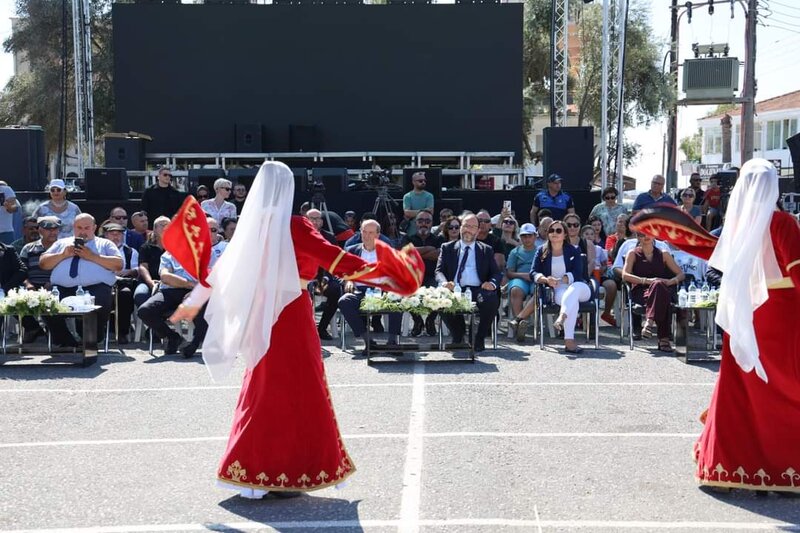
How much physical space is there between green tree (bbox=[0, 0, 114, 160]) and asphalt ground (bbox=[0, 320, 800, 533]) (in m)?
28.6

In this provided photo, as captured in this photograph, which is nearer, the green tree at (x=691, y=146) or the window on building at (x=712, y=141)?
the window on building at (x=712, y=141)

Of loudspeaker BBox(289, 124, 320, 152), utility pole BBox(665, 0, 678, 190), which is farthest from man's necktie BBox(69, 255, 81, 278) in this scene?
utility pole BBox(665, 0, 678, 190)

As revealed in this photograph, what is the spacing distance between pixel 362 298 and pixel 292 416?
18.2 feet

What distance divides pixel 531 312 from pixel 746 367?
6.18 m

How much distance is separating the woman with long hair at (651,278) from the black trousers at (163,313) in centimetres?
480

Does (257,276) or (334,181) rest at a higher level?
(334,181)

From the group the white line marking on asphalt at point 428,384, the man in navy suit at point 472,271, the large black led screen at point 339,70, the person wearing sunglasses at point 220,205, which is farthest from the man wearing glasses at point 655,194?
the large black led screen at point 339,70

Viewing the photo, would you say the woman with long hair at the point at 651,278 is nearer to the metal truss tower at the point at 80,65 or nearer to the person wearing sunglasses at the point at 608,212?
the person wearing sunglasses at the point at 608,212

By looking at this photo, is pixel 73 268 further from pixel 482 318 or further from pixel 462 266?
pixel 482 318

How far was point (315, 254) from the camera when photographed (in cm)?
575

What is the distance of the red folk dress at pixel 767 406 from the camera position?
5508 millimetres

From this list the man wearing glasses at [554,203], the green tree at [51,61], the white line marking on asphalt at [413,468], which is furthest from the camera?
the green tree at [51,61]

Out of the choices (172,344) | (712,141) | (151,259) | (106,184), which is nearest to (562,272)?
(172,344)

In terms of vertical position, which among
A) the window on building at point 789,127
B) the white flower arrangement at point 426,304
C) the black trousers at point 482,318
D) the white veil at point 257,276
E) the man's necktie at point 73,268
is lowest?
the black trousers at point 482,318
